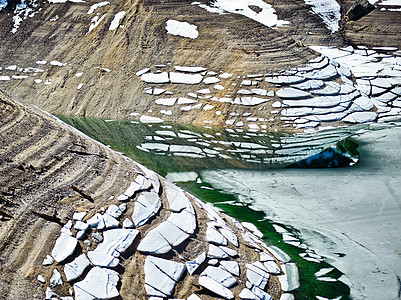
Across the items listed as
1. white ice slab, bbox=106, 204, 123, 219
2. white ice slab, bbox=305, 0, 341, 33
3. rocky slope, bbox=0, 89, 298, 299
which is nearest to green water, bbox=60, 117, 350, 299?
rocky slope, bbox=0, 89, 298, 299

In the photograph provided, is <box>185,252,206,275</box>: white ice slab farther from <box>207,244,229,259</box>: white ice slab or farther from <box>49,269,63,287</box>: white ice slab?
<box>49,269,63,287</box>: white ice slab

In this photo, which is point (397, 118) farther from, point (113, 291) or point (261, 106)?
point (113, 291)

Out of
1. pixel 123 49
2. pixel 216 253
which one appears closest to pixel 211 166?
pixel 216 253

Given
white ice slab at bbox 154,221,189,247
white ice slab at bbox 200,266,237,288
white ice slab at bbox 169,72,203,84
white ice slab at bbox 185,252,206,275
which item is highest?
white ice slab at bbox 154,221,189,247

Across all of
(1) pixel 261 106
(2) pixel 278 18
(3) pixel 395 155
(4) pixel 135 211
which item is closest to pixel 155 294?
(4) pixel 135 211

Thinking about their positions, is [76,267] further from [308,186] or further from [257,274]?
[308,186]

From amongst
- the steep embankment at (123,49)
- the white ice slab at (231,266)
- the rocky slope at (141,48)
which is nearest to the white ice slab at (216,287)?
the white ice slab at (231,266)

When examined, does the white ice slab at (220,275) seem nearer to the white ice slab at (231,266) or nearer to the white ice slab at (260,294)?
the white ice slab at (231,266)
